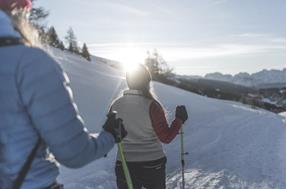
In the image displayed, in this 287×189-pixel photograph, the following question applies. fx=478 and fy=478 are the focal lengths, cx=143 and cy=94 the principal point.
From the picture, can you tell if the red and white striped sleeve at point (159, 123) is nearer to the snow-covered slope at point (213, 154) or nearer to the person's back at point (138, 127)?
the person's back at point (138, 127)

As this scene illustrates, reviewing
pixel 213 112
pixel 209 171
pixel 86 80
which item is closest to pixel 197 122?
pixel 213 112

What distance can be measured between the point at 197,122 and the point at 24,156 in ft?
63.5

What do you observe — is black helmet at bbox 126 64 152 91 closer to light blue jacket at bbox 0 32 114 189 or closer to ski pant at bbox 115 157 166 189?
ski pant at bbox 115 157 166 189

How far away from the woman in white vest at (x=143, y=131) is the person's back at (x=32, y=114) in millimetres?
2758

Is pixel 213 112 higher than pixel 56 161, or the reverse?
pixel 56 161

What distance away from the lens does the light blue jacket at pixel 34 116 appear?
2254 millimetres

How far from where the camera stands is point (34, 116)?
2.27 meters

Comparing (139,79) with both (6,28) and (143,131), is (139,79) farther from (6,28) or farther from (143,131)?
(6,28)

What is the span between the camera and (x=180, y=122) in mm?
5453

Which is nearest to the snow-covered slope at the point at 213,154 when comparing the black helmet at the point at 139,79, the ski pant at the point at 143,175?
the ski pant at the point at 143,175

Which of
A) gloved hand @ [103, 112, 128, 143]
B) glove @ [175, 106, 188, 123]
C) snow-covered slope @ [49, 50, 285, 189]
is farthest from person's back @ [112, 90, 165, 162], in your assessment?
snow-covered slope @ [49, 50, 285, 189]

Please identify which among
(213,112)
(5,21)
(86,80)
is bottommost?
(213,112)

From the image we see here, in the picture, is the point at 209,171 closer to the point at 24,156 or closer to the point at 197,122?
the point at 24,156

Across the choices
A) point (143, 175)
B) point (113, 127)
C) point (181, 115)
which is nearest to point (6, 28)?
point (113, 127)
